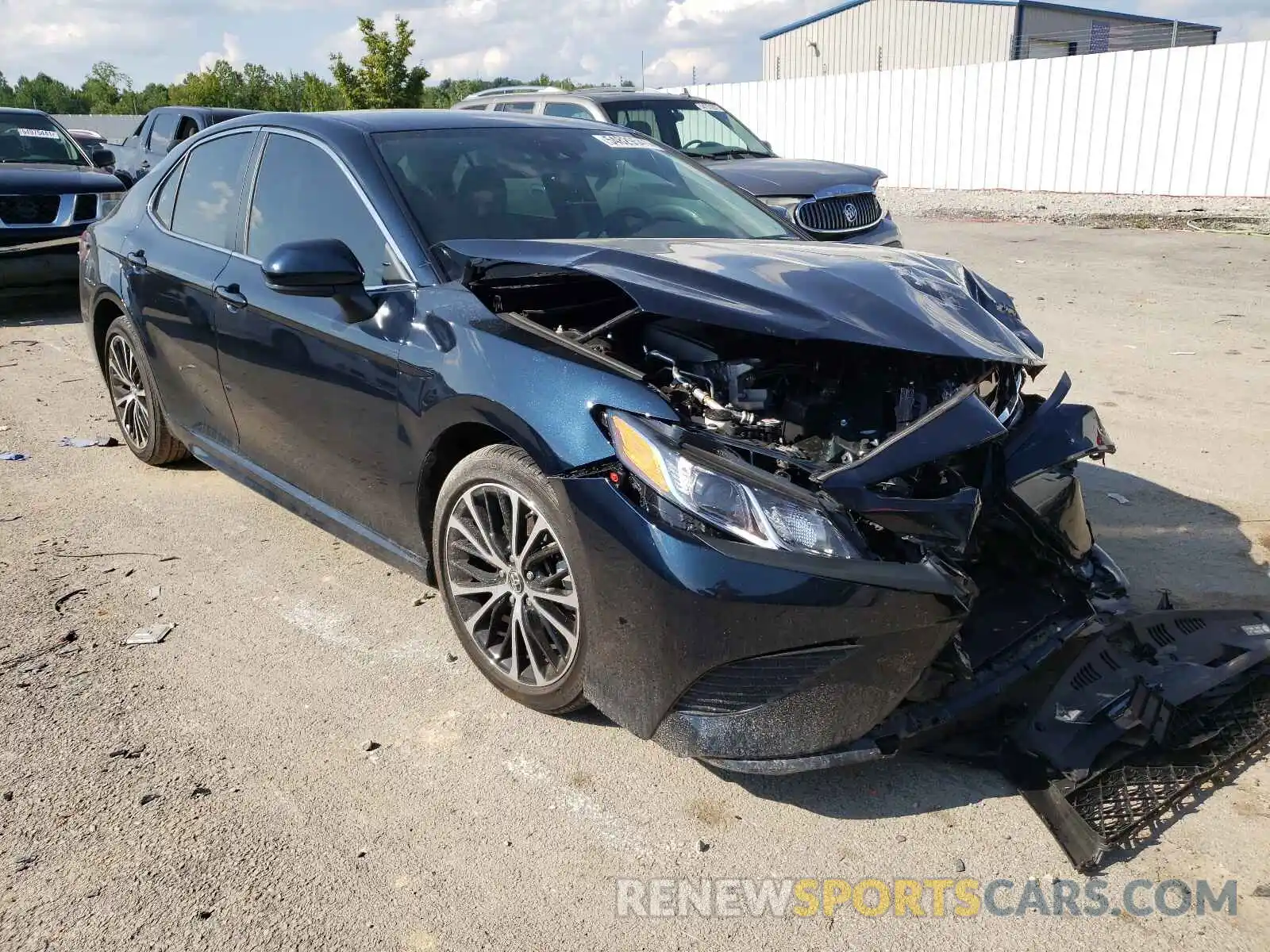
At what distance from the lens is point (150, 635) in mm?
3852

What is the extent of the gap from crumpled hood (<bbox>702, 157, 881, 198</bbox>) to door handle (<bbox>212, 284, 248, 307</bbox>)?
5528 millimetres

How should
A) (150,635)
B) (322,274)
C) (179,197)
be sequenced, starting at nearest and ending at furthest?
(322,274), (150,635), (179,197)

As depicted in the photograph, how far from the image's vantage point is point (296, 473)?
4.10 m

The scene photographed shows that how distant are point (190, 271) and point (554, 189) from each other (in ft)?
5.46

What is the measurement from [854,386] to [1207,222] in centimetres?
1409

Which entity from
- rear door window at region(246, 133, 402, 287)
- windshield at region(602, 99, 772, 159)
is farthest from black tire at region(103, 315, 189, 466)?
windshield at region(602, 99, 772, 159)

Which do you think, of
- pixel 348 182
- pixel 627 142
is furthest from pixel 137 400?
pixel 627 142

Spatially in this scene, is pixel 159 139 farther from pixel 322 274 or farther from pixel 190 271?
pixel 322 274

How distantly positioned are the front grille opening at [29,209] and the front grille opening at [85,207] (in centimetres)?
17

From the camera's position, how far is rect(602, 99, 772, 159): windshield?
10289 millimetres

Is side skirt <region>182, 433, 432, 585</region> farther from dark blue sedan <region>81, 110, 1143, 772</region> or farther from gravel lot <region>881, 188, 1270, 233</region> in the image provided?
gravel lot <region>881, 188, 1270, 233</region>

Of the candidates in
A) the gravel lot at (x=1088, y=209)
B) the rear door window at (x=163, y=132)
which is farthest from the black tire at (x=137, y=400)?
the gravel lot at (x=1088, y=209)

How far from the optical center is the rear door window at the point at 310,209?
11.9 ft

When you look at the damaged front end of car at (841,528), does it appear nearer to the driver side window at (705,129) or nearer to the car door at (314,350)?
the car door at (314,350)
